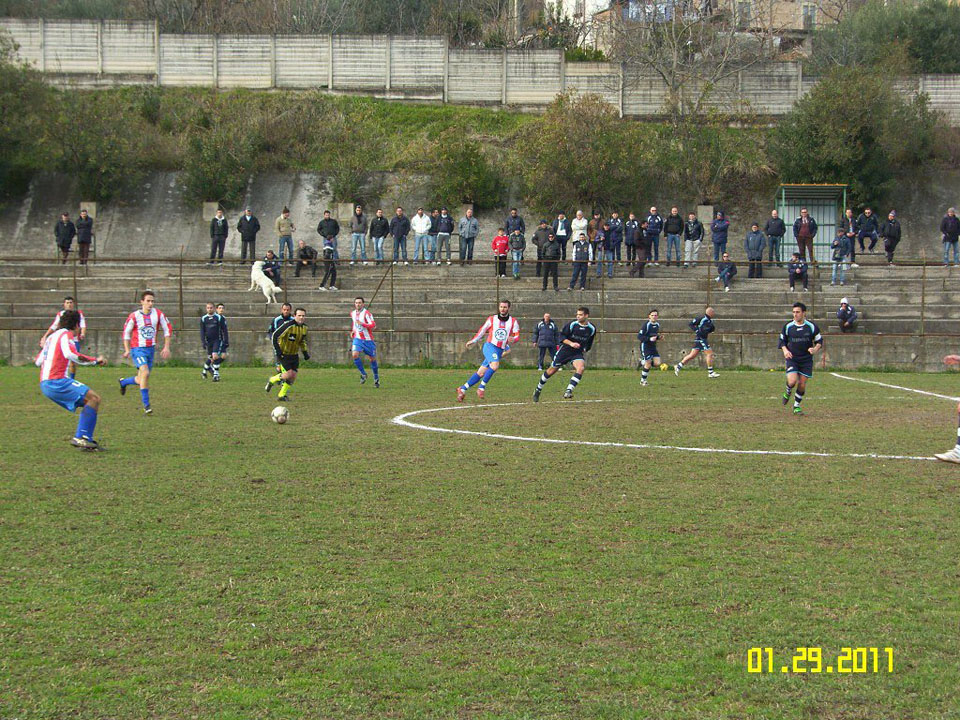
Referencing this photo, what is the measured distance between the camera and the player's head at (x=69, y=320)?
12938mm

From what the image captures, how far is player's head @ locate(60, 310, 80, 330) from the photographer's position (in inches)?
509

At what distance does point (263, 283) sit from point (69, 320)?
19605mm

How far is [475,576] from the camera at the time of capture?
762cm

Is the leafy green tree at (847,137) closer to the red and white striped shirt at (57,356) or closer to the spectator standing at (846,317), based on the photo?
the spectator standing at (846,317)

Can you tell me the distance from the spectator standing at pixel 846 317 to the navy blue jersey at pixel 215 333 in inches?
651

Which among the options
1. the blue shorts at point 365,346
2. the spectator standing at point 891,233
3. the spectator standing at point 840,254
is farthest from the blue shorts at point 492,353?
the spectator standing at point 891,233

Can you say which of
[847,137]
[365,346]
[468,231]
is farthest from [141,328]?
[847,137]

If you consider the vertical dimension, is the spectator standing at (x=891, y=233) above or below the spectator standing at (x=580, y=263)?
above

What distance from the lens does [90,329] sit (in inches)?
1235

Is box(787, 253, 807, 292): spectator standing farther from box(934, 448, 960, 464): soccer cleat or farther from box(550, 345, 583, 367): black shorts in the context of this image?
box(934, 448, 960, 464): soccer cleat

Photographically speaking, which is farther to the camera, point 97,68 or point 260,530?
point 97,68

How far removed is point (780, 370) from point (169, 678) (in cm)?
2683

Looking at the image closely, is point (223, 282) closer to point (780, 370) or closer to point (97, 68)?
point (780, 370)

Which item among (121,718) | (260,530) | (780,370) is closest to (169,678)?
(121,718)
